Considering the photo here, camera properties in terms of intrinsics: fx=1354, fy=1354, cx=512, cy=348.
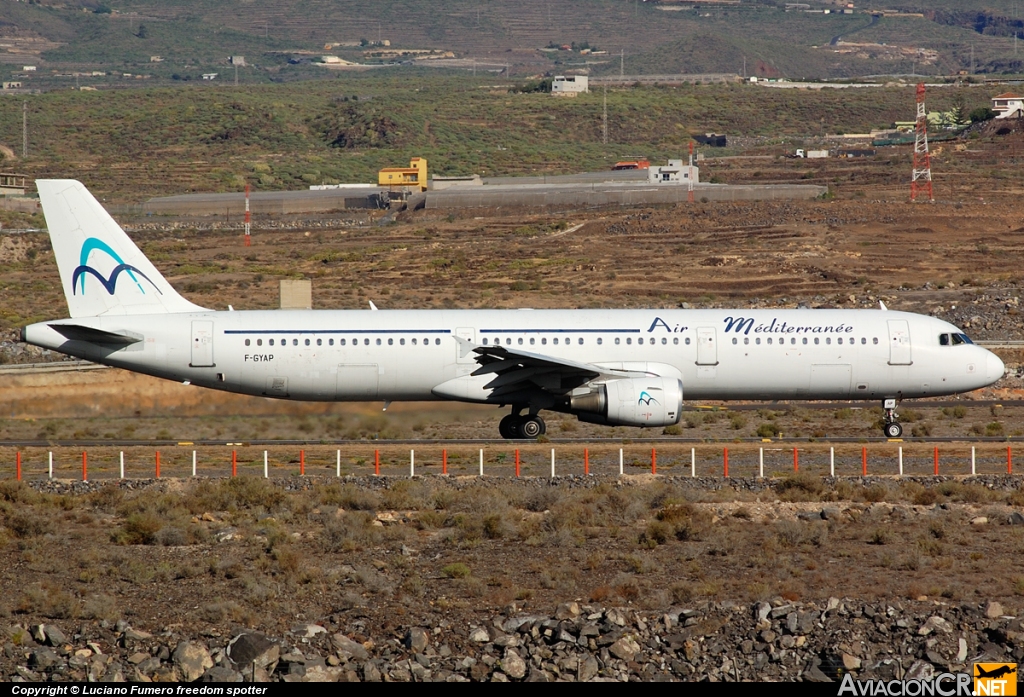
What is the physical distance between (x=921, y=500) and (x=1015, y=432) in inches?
583

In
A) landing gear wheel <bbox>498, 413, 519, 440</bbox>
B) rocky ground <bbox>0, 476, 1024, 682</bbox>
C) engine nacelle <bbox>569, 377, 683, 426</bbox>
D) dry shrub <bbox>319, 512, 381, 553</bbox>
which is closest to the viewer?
rocky ground <bbox>0, 476, 1024, 682</bbox>

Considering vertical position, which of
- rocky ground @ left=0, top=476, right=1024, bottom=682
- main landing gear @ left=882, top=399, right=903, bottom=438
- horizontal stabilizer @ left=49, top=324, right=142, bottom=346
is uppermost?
horizontal stabilizer @ left=49, top=324, right=142, bottom=346

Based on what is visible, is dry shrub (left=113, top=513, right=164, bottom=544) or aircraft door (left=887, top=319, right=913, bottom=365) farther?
aircraft door (left=887, top=319, right=913, bottom=365)

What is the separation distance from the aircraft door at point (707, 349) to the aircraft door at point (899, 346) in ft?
17.1

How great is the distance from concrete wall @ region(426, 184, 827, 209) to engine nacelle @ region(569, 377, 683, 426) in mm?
86786

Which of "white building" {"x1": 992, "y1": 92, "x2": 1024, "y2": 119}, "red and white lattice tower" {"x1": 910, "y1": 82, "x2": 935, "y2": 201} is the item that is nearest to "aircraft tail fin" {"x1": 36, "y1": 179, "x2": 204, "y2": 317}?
"red and white lattice tower" {"x1": 910, "y1": 82, "x2": 935, "y2": 201}

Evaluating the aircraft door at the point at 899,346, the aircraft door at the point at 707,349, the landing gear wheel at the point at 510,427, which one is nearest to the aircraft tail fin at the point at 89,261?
the landing gear wheel at the point at 510,427

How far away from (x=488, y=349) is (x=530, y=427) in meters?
3.95

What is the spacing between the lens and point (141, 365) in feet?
121

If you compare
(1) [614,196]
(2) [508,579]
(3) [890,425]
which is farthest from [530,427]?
(1) [614,196]

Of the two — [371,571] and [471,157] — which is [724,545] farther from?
[471,157]

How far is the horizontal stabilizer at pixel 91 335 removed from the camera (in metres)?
36.0

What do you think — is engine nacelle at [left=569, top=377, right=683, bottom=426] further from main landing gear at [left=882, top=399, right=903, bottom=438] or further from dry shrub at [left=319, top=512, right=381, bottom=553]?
dry shrub at [left=319, top=512, right=381, bottom=553]

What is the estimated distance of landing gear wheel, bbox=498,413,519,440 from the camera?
39625 millimetres
